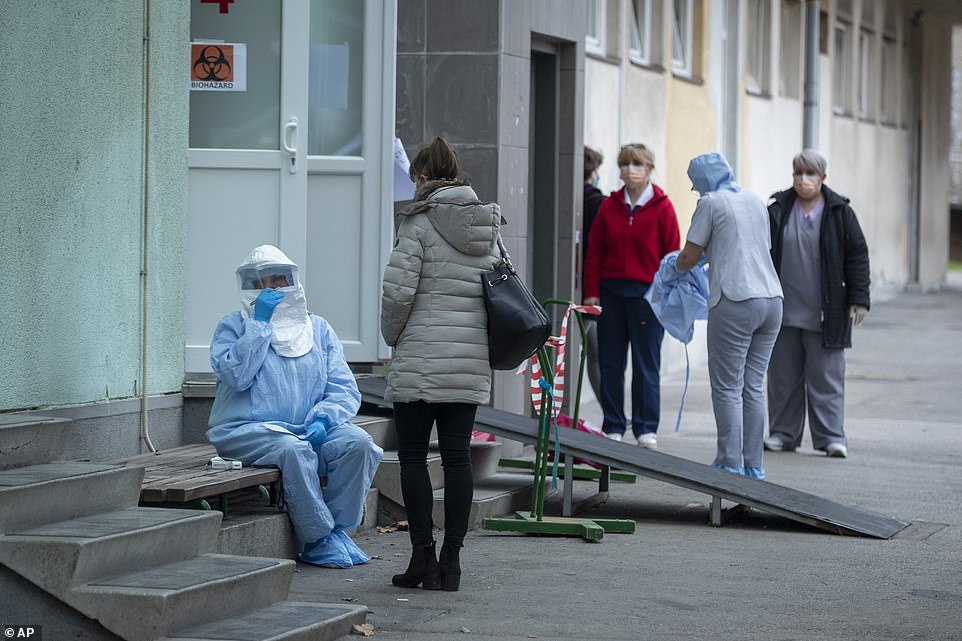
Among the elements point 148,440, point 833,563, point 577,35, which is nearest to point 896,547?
point 833,563

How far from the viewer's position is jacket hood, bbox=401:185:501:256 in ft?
22.4

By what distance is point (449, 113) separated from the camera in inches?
420

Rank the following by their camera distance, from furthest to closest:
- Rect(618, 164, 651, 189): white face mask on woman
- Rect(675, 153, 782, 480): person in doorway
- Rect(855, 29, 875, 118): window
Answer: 1. Rect(855, 29, 875, 118): window
2. Rect(618, 164, 651, 189): white face mask on woman
3. Rect(675, 153, 782, 480): person in doorway

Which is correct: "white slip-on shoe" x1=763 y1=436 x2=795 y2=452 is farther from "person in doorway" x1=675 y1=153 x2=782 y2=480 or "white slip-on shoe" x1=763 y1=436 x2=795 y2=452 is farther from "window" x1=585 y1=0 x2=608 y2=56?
"window" x1=585 y1=0 x2=608 y2=56

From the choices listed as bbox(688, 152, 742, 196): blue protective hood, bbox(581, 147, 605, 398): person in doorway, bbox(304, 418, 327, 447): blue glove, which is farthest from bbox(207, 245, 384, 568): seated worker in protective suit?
bbox(581, 147, 605, 398): person in doorway

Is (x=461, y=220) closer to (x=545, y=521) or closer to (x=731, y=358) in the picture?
(x=545, y=521)

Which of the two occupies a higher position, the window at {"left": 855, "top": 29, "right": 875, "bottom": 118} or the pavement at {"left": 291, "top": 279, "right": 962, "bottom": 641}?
the window at {"left": 855, "top": 29, "right": 875, "bottom": 118}

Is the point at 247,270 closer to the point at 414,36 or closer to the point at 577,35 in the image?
the point at 414,36

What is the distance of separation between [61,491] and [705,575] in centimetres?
291

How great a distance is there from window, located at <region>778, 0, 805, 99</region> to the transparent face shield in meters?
18.2

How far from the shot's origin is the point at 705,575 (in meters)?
7.43

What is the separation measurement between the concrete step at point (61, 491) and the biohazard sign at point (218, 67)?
10.5ft

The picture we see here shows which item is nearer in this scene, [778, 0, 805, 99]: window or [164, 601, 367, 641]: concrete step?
[164, 601, 367, 641]: concrete step

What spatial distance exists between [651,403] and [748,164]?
10110 millimetres
